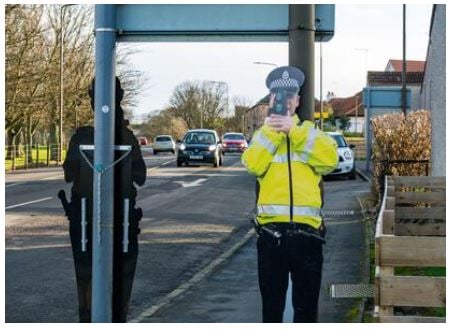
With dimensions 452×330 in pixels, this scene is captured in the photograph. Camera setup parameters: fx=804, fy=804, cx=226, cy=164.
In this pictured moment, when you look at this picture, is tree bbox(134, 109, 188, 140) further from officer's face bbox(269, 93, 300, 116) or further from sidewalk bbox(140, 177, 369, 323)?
officer's face bbox(269, 93, 300, 116)

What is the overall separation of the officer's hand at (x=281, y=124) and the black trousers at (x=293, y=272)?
1.99 ft

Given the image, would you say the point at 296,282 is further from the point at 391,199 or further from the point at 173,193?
the point at 173,193

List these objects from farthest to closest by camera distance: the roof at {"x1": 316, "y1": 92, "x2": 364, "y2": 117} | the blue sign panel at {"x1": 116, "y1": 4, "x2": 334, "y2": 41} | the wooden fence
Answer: the roof at {"x1": 316, "y1": 92, "x2": 364, "y2": 117}, the wooden fence, the blue sign panel at {"x1": 116, "y1": 4, "x2": 334, "y2": 41}

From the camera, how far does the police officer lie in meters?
4.46

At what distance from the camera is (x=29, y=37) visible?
1371 inches

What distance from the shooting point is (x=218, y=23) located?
4.71 metres

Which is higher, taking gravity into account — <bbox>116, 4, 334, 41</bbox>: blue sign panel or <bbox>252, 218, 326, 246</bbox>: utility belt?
<bbox>116, 4, 334, 41</bbox>: blue sign panel

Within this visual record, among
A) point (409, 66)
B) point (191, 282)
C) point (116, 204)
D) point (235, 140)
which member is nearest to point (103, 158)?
point (116, 204)

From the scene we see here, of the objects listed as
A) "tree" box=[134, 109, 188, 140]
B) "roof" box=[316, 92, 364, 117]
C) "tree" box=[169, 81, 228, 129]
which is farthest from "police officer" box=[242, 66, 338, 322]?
"roof" box=[316, 92, 364, 117]

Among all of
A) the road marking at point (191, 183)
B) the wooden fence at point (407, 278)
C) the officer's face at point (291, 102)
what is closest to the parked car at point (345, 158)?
the road marking at point (191, 183)

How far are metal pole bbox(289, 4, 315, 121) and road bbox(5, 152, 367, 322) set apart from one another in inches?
48.9

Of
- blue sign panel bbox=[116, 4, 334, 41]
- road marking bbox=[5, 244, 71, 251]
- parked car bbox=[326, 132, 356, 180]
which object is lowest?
road marking bbox=[5, 244, 71, 251]
